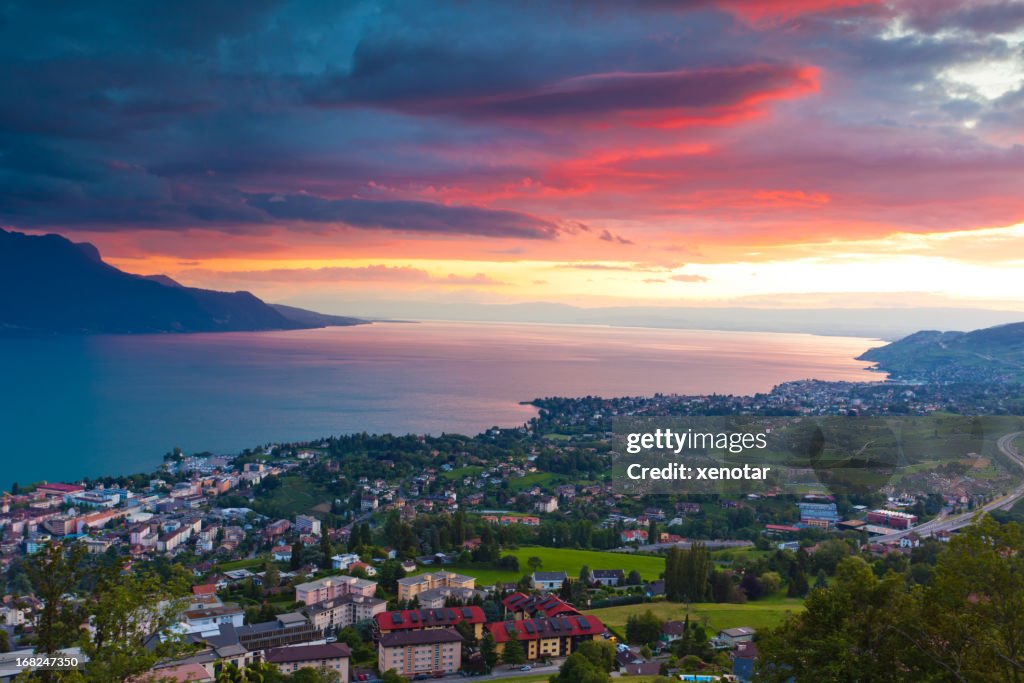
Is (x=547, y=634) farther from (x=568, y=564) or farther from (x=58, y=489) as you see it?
(x=58, y=489)

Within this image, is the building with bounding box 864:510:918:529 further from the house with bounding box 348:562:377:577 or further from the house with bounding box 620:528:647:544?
the house with bounding box 348:562:377:577

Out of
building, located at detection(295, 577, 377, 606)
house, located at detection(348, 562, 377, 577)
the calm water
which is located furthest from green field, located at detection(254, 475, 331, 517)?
building, located at detection(295, 577, 377, 606)

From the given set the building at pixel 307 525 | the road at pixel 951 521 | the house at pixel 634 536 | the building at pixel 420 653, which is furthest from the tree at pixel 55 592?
the road at pixel 951 521

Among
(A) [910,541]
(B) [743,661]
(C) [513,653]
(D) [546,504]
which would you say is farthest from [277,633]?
(A) [910,541]

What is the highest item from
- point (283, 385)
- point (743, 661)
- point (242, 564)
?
point (283, 385)

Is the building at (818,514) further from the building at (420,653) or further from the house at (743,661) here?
the building at (420,653)

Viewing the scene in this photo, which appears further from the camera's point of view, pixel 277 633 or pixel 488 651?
pixel 277 633
